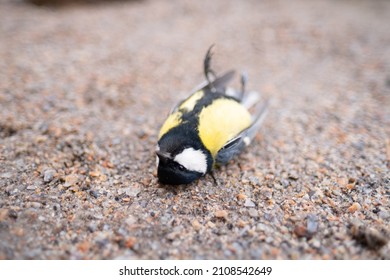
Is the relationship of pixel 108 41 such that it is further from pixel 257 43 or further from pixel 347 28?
pixel 347 28

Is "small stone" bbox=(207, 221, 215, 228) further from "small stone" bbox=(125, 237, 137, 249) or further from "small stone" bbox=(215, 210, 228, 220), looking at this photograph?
"small stone" bbox=(125, 237, 137, 249)

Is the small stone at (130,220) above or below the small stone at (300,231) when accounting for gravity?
below

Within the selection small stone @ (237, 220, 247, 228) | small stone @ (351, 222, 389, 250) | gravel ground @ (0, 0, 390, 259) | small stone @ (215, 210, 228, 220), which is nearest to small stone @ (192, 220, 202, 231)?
gravel ground @ (0, 0, 390, 259)

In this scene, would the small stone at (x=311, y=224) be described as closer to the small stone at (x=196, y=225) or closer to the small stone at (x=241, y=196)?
the small stone at (x=241, y=196)

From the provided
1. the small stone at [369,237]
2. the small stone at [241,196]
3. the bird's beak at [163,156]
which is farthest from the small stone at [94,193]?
the small stone at [369,237]

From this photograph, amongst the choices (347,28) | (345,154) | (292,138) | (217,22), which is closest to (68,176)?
(292,138)

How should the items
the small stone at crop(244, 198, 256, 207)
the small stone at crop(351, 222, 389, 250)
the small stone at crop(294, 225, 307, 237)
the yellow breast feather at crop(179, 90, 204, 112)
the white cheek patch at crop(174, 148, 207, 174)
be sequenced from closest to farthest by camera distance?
1. the small stone at crop(351, 222, 389, 250)
2. the small stone at crop(294, 225, 307, 237)
3. the white cheek patch at crop(174, 148, 207, 174)
4. the small stone at crop(244, 198, 256, 207)
5. the yellow breast feather at crop(179, 90, 204, 112)

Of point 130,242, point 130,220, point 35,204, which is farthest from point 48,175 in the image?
point 130,242

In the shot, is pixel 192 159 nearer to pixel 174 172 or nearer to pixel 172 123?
pixel 174 172
